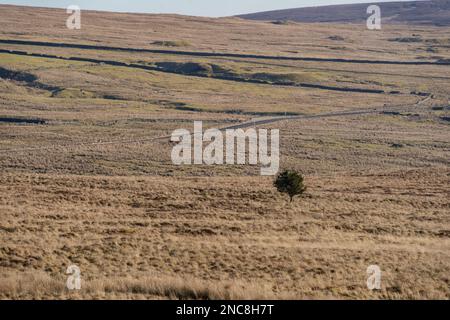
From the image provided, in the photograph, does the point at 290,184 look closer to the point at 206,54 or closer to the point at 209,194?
the point at 209,194

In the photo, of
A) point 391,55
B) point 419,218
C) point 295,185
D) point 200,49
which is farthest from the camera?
point 391,55

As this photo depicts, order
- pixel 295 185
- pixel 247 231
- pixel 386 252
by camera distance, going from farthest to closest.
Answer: pixel 295 185, pixel 247 231, pixel 386 252

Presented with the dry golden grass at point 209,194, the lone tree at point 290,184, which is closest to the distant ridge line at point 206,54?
the dry golden grass at point 209,194

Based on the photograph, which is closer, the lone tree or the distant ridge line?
the lone tree

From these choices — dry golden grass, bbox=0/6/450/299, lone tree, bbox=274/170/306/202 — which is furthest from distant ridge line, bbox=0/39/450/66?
lone tree, bbox=274/170/306/202

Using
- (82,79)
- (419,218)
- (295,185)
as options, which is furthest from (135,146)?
(82,79)

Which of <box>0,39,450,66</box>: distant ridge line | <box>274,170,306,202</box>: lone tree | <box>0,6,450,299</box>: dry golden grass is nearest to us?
<box>0,6,450,299</box>: dry golden grass

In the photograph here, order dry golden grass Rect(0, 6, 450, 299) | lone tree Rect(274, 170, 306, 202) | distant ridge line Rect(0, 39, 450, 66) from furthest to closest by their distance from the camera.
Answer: distant ridge line Rect(0, 39, 450, 66), lone tree Rect(274, 170, 306, 202), dry golden grass Rect(0, 6, 450, 299)

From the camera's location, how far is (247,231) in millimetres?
27000

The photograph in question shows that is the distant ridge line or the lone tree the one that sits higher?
the distant ridge line

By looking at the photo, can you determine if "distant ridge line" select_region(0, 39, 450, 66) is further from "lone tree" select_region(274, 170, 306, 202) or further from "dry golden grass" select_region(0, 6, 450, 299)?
"lone tree" select_region(274, 170, 306, 202)

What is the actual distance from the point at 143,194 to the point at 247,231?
12.9 metres

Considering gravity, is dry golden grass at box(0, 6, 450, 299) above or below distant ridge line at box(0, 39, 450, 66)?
below

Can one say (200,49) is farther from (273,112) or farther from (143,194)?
(143,194)
